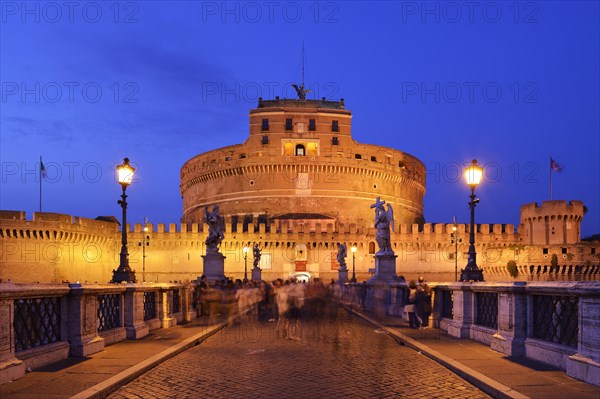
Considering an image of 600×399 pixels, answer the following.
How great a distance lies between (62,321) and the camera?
926 centimetres

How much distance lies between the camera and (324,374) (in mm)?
8531

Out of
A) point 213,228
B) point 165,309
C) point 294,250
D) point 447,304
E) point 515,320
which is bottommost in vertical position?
point 294,250

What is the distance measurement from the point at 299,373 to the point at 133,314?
16.1ft

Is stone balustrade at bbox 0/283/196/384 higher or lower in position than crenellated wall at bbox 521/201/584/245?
lower

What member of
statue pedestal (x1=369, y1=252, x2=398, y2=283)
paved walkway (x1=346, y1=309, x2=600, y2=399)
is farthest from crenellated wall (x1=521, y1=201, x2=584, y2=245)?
paved walkway (x1=346, y1=309, x2=600, y2=399)

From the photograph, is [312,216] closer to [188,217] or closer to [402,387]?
[188,217]

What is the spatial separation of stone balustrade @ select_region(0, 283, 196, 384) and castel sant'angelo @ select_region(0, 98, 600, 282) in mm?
35057

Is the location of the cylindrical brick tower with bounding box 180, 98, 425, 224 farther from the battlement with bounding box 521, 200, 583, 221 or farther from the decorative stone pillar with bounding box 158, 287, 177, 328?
the decorative stone pillar with bounding box 158, 287, 177, 328

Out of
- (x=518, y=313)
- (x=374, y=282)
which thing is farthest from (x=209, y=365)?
(x=374, y=282)

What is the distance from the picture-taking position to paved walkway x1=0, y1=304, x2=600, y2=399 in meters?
7.14

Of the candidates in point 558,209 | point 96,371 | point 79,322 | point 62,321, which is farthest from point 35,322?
point 558,209

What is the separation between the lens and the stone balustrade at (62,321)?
740cm

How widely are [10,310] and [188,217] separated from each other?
272 feet

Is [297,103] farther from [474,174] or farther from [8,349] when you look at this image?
[8,349]
